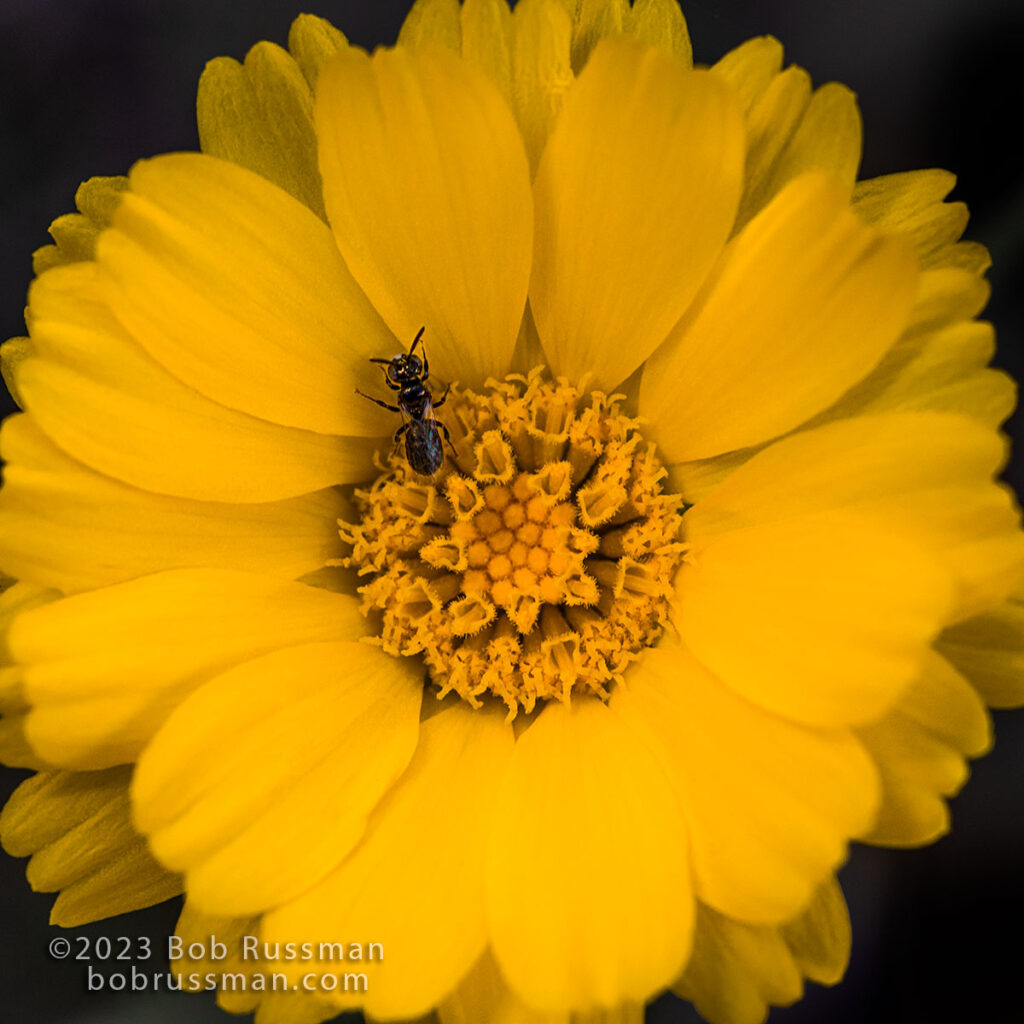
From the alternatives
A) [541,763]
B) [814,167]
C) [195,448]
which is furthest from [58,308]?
[814,167]

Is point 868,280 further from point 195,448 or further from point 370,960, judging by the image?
point 370,960

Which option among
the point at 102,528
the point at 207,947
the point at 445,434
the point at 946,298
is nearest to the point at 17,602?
the point at 102,528

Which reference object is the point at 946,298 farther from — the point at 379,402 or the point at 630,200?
the point at 379,402

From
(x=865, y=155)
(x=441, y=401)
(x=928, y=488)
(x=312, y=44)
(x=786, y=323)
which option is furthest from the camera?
(x=865, y=155)

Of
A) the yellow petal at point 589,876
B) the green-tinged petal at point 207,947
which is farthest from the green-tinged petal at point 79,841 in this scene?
the yellow petal at point 589,876

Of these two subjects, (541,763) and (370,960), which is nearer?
(370,960)

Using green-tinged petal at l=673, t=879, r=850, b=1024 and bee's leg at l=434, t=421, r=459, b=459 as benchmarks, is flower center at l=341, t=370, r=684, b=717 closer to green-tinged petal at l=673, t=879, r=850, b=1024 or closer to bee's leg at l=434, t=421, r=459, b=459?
bee's leg at l=434, t=421, r=459, b=459
